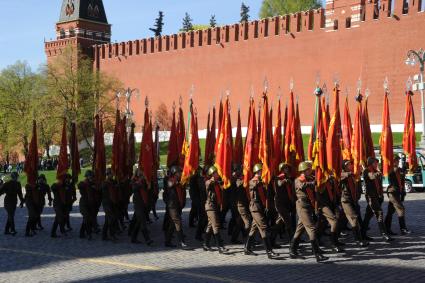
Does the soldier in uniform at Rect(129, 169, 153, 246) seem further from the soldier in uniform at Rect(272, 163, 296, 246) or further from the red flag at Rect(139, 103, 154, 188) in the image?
the soldier in uniform at Rect(272, 163, 296, 246)

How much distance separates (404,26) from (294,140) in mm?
26404

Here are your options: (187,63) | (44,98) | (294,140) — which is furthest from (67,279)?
(187,63)

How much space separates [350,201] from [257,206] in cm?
166

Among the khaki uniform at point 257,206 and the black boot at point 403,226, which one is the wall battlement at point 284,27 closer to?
the black boot at point 403,226

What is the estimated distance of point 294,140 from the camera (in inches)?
475

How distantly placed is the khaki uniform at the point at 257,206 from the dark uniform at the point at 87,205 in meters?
3.73

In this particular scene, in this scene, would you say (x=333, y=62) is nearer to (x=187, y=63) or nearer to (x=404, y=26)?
(x=404, y=26)

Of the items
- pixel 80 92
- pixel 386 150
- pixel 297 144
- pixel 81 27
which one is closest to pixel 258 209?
pixel 297 144

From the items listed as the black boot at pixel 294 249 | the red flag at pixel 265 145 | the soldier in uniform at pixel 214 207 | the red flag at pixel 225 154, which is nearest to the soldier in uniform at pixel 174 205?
the soldier in uniform at pixel 214 207

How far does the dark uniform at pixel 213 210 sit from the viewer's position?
10.1 metres

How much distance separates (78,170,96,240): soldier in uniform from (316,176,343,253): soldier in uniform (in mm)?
4557

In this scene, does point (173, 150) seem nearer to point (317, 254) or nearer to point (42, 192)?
point (42, 192)

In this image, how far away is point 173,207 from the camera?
1065 cm

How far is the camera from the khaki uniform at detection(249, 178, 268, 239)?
9.63 metres
